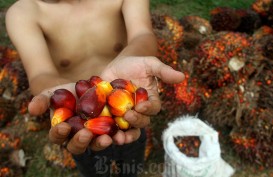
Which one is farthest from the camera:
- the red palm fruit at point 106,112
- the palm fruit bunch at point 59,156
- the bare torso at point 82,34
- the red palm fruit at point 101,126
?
the palm fruit bunch at point 59,156

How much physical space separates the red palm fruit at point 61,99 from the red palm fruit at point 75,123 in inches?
2.8

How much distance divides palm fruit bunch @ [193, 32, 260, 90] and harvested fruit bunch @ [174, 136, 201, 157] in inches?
22.9

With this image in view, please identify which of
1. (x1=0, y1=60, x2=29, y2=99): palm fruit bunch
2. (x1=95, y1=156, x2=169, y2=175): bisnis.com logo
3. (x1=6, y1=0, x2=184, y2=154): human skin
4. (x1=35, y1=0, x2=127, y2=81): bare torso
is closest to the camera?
(x1=6, y1=0, x2=184, y2=154): human skin

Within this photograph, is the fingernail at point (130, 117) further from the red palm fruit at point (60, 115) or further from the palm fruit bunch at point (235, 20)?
the palm fruit bunch at point (235, 20)

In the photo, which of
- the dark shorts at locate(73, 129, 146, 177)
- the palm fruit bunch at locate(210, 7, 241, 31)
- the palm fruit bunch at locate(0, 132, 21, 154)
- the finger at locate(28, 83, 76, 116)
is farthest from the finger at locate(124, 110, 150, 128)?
the palm fruit bunch at locate(210, 7, 241, 31)

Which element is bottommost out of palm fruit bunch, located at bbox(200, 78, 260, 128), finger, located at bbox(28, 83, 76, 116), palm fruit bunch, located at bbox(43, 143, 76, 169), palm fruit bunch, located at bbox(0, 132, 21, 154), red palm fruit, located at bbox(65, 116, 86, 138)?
palm fruit bunch, located at bbox(43, 143, 76, 169)

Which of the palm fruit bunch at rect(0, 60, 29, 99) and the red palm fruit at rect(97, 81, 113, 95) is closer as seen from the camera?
the red palm fruit at rect(97, 81, 113, 95)

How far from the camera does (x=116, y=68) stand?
5.31 ft

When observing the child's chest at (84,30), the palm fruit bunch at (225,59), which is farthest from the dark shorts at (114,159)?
the palm fruit bunch at (225,59)

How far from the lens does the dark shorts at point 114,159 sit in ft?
7.06

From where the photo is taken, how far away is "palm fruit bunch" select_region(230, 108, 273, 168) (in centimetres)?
258

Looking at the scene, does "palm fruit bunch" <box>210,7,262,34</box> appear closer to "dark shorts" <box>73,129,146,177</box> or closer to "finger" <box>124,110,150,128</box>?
"dark shorts" <box>73,129,146,177</box>

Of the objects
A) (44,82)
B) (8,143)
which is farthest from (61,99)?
(8,143)

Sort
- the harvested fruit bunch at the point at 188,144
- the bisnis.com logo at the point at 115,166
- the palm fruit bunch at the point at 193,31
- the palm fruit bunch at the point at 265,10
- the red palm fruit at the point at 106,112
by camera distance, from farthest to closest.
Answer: the palm fruit bunch at the point at 265,10
the palm fruit bunch at the point at 193,31
the harvested fruit bunch at the point at 188,144
the bisnis.com logo at the point at 115,166
the red palm fruit at the point at 106,112
